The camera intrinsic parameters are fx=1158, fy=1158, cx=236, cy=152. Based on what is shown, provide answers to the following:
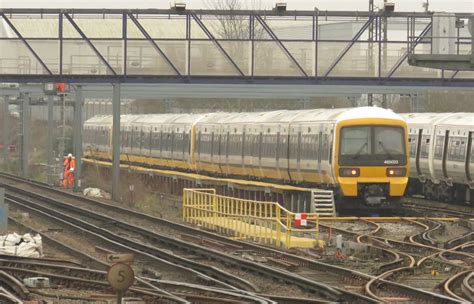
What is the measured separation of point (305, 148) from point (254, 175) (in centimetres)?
528

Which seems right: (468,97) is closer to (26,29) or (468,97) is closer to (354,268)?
(26,29)

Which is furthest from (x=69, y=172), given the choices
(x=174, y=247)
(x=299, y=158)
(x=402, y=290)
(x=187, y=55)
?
(x=402, y=290)

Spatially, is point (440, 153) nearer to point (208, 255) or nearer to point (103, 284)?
point (208, 255)

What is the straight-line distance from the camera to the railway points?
17734 mm

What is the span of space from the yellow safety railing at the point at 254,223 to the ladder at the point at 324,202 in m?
1.43

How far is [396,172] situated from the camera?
30.4 metres

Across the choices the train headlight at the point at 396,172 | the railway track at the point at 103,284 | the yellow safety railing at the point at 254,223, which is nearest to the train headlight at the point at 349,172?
the train headlight at the point at 396,172

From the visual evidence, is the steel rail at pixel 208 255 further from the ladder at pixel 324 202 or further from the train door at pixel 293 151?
the train door at pixel 293 151

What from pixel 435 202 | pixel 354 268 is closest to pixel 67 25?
pixel 435 202

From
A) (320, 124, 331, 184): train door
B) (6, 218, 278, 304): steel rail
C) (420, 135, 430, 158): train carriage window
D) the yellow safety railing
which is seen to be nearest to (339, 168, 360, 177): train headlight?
(320, 124, 331, 184): train door

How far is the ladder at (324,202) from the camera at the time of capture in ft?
98.1

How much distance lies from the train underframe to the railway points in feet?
0.30

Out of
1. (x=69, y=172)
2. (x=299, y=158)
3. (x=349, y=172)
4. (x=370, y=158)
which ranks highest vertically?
(x=370, y=158)

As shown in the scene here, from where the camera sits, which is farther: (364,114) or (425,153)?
(425,153)
